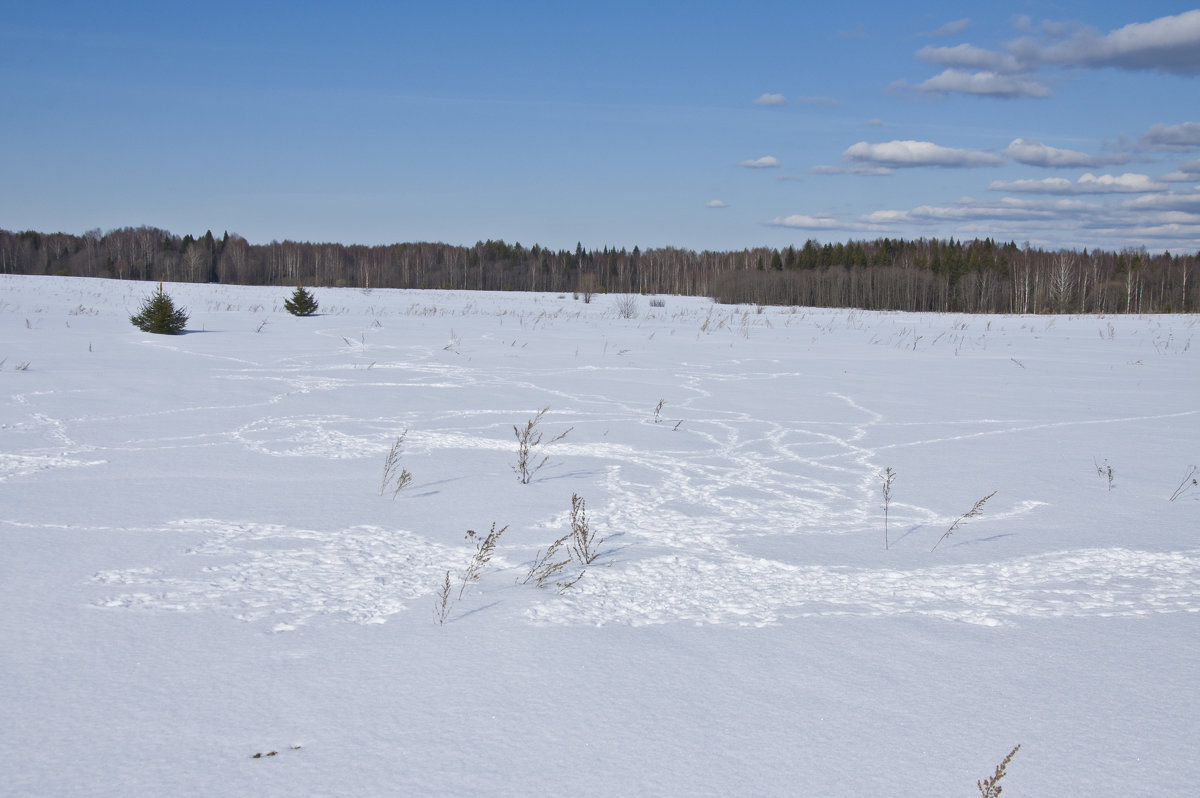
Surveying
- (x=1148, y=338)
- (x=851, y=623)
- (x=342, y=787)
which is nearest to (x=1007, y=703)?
(x=851, y=623)

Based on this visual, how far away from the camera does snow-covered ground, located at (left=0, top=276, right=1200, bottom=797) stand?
77.4 inches

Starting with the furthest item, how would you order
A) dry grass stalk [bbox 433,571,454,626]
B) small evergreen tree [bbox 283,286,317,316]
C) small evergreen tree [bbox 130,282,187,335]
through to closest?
small evergreen tree [bbox 283,286,317,316] < small evergreen tree [bbox 130,282,187,335] < dry grass stalk [bbox 433,571,454,626]

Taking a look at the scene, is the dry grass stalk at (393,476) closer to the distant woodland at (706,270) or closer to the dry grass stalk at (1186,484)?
the dry grass stalk at (1186,484)

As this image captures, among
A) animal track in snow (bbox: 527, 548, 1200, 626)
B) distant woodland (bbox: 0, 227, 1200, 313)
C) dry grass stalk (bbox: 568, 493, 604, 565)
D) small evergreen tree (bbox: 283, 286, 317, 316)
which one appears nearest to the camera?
animal track in snow (bbox: 527, 548, 1200, 626)

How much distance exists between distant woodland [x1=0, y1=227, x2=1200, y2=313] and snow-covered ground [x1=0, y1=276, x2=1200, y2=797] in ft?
145

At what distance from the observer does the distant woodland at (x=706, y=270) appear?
59.3 metres

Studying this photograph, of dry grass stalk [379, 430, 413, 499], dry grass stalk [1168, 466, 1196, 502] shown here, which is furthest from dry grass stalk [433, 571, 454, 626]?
dry grass stalk [1168, 466, 1196, 502]

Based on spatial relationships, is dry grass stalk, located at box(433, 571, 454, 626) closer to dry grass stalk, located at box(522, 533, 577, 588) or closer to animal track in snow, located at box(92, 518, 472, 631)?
animal track in snow, located at box(92, 518, 472, 631)

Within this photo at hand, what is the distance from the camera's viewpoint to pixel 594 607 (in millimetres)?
3021

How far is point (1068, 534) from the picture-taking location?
4047 millimetres

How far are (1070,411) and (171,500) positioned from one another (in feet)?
27.7

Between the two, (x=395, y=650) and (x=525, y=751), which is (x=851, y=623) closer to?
(x=525, y=751)

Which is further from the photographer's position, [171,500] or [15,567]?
[171,500]

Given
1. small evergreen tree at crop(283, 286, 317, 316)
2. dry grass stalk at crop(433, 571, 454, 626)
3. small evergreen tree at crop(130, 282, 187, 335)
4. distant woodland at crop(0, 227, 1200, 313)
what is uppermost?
distant woodland at crop(0, 227, 1200, 313)
